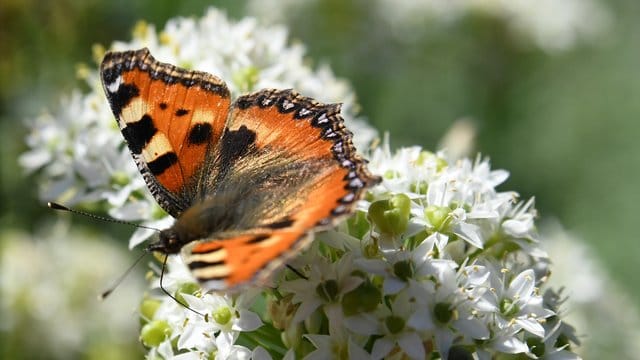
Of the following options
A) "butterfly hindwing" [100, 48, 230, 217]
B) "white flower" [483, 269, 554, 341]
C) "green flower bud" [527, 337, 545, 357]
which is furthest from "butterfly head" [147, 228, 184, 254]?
"green flower bud" [527, 337, 545, 357]

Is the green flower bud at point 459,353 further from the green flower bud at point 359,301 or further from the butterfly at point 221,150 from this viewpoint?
the butterfly at point 221,150

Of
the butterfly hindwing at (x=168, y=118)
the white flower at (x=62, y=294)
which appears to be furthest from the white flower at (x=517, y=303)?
the white flower at (x=62, y=294)

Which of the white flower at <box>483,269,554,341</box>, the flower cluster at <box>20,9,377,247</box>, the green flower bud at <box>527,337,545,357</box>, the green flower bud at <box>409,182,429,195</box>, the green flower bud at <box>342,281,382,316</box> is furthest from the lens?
the flower cluster at <box>20,9,377,247</box>

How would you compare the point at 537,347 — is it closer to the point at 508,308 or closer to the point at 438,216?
the point at 508,308

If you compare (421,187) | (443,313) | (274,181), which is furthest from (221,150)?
(443,313)

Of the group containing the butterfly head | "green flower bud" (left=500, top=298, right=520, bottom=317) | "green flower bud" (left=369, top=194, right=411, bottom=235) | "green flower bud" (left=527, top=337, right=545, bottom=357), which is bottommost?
the butterfly head

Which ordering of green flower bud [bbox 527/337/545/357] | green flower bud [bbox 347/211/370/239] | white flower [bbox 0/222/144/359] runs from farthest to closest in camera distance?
white flower [bbox 0/222/144/359], green flower bud [bbox 347/211/370/239], green flower bud [bbox 527/337/545/357]

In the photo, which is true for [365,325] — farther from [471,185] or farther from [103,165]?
[103,165]

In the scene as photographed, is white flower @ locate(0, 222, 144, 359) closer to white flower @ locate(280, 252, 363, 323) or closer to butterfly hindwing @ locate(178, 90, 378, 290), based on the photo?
butterfly hindwing @ locate(178, 90, 378, 290)

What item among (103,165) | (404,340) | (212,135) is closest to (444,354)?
(404,340)
